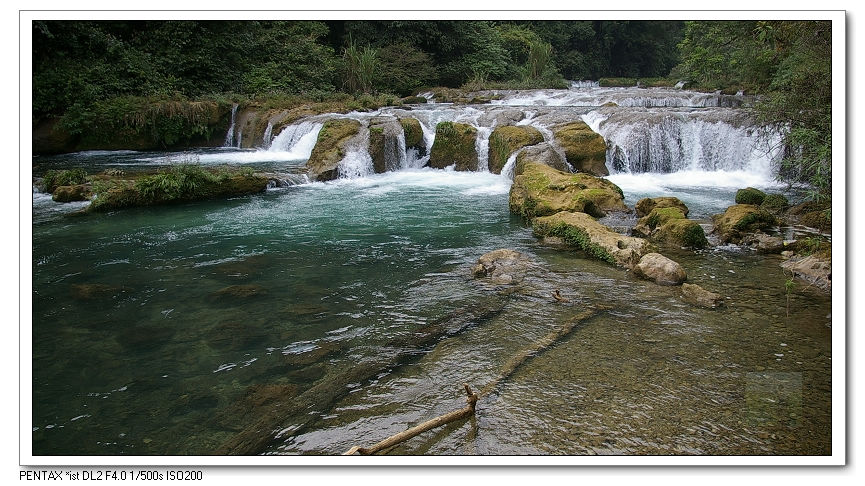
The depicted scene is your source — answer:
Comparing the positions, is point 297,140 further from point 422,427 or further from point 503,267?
point 422,427

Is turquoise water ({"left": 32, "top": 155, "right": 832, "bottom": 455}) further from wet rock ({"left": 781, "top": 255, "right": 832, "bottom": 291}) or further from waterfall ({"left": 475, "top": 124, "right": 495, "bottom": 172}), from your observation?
waterfall ({"left": 475, "top": 124, "right": 495, "bottom": 172})

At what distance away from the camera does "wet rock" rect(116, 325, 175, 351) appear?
4.72 meters

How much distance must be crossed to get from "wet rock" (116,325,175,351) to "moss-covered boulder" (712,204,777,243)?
671 cm

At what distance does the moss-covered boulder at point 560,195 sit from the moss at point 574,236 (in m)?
0.80

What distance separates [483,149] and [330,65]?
1132 centimetres

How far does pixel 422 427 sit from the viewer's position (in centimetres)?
325

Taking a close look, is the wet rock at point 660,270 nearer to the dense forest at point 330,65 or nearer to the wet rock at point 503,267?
the wet rock at point 503,267

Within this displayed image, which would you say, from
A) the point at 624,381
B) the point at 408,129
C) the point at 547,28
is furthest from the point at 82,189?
the point at 547,28

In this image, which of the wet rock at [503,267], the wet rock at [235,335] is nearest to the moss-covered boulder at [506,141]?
the wet rock at [503,267]

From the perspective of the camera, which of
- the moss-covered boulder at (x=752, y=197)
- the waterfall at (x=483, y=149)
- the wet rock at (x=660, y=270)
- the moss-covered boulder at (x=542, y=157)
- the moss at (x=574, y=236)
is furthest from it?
the waterfall at (x=483, y=149)

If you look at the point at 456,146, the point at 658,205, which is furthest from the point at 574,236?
the point at 456,146

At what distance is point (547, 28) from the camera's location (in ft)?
117

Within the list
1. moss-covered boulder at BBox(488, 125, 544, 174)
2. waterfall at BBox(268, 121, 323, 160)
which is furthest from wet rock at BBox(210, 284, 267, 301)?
waterfall at BBox(268, 121, 323, 160)

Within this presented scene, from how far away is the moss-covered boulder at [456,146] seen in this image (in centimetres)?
1419
